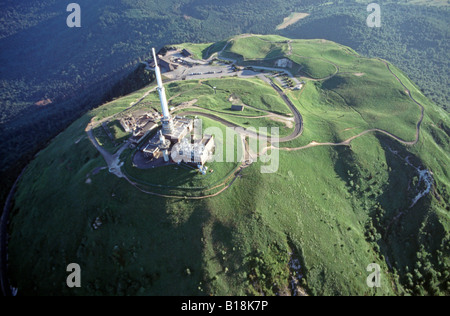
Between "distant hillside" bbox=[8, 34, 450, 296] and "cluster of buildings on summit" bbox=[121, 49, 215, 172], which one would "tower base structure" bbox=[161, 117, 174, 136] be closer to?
"cluster of buildings on summit" bbox=[121, 49, 215, 172]

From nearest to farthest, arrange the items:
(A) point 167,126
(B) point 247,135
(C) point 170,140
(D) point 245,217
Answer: (D) point 245,217 → (A) point 167,126 → (C) point 170,140 → (B) point 247,135

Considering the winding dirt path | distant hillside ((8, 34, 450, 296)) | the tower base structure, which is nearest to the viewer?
distant hillside ((8, 34, 450, 296))

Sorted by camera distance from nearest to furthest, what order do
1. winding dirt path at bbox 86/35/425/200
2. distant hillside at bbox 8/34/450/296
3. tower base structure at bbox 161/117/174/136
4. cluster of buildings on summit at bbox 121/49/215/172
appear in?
distant hillside at bbox 8/34/450/296
cluster of buildings on summit at bbox 121/49/215/172
winding dirt path at bbox 86/35/425/200
tower base structure at bbox 161/117/174/136

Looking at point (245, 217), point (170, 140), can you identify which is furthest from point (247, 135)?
point (245, 217)

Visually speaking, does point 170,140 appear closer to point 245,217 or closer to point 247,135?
point 247,135

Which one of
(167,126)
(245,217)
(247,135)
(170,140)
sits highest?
(167,126)

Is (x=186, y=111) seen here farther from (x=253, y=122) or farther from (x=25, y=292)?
(x=25, y=292)

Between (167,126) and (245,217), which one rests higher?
(167,126)

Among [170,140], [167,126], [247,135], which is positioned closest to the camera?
[167,126]

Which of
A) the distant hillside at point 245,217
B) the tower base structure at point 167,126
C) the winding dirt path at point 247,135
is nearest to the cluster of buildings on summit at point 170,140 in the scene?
the tower base structure at point 167,126

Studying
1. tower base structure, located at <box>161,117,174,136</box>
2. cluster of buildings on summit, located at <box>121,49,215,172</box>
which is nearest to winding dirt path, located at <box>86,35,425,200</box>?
cluster of buildings on summit, located at <box>121,49,215,172</box>

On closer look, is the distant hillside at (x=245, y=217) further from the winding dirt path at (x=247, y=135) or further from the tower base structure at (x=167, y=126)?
the tower base structure at (x=167, y=126)
